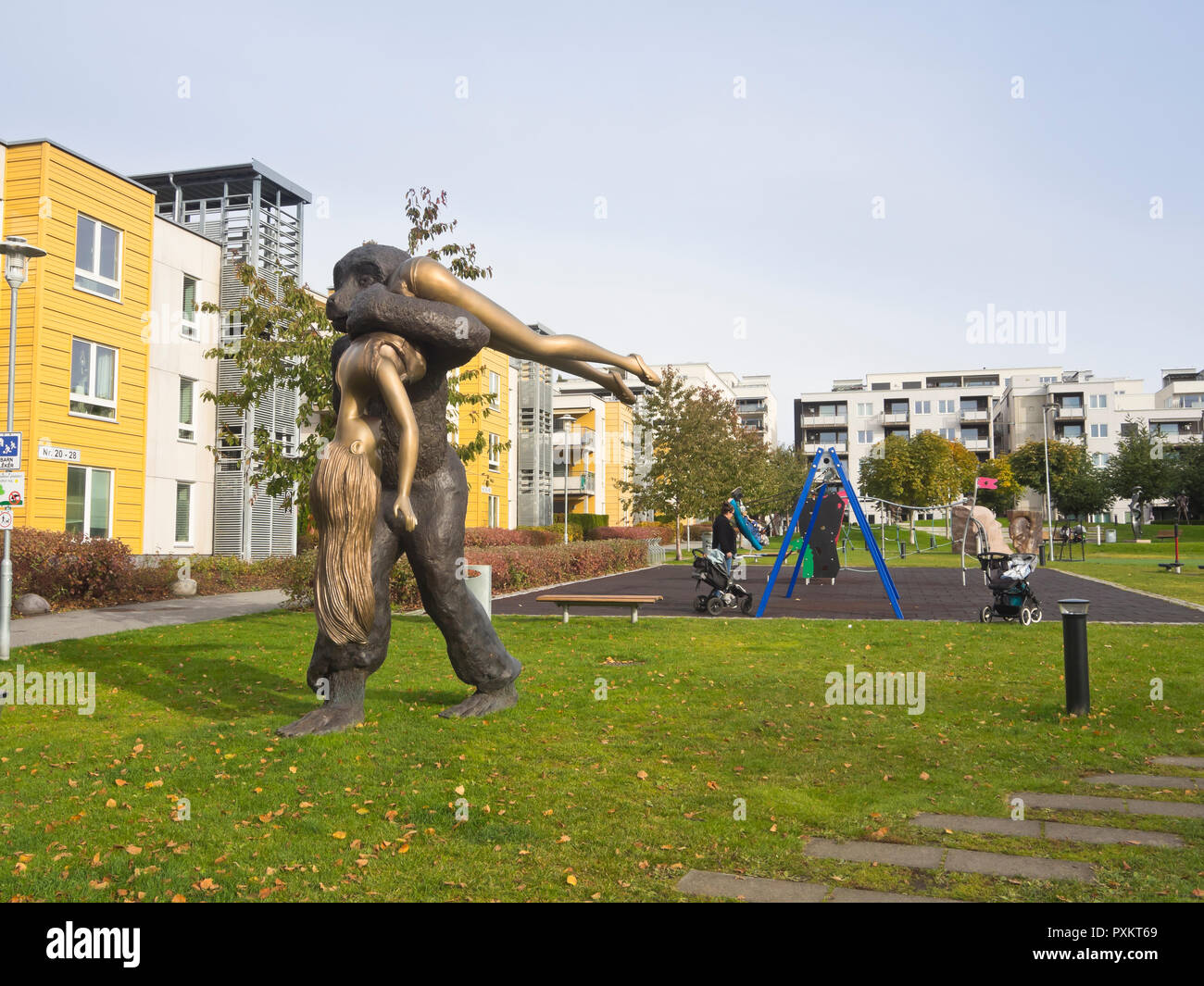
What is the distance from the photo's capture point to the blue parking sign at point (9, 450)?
31.7 ft

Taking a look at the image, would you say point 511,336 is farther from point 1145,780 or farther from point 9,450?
point 9,450

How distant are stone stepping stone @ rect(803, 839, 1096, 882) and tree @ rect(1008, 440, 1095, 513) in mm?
57647

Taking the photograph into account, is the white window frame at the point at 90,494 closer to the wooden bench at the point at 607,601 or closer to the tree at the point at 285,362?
the tree at the point at 285,362

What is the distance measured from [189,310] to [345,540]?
20.2 meters

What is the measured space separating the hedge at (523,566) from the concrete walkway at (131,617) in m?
0.86

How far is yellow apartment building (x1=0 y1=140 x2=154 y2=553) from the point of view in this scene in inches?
728

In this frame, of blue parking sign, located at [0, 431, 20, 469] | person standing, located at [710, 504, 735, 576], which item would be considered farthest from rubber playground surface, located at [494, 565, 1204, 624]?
blue parking sign, located at [0, 431, 20, 469]

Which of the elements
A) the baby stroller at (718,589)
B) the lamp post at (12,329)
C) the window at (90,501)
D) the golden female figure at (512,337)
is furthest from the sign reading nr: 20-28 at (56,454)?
the window at (90,501)
